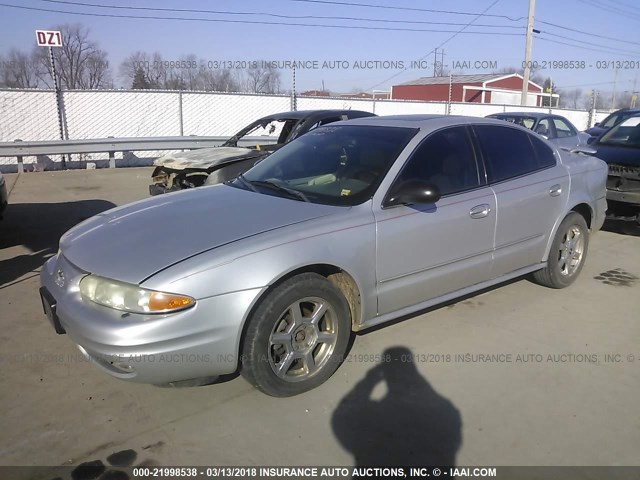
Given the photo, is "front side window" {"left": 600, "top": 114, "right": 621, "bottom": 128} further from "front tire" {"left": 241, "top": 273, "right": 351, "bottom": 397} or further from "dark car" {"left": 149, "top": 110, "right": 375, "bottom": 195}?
"front tire" {"left": 241, "top": 273, "right": 351, "bottom": 397}

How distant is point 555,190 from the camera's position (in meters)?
4.45

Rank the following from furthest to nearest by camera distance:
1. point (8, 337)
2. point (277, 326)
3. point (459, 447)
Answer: point (8, 337), point (277, 326), point (459, 447)

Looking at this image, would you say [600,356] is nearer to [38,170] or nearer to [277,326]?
[277,326]

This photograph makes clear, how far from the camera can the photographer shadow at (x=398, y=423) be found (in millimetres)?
2580

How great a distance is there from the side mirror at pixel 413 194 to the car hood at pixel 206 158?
12.9 ft

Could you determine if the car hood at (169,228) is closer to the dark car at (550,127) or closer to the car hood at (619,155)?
the car hood at (619,155)

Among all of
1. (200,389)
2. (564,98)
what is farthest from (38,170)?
(564,98)

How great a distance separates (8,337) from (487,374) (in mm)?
3484

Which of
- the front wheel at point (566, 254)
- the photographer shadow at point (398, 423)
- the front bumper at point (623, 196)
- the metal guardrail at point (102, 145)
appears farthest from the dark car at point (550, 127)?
the photographer shadow at point (398, 423)

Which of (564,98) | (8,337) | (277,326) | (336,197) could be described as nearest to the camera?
(277,326)

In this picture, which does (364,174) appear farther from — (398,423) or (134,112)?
(134,112)

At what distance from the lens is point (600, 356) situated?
359cm

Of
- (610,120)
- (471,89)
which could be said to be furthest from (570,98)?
(610,120)

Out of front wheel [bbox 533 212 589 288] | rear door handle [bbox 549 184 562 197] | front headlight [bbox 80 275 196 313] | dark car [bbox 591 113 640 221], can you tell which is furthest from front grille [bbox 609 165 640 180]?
front headlight [bbox 80 275 196 313]
